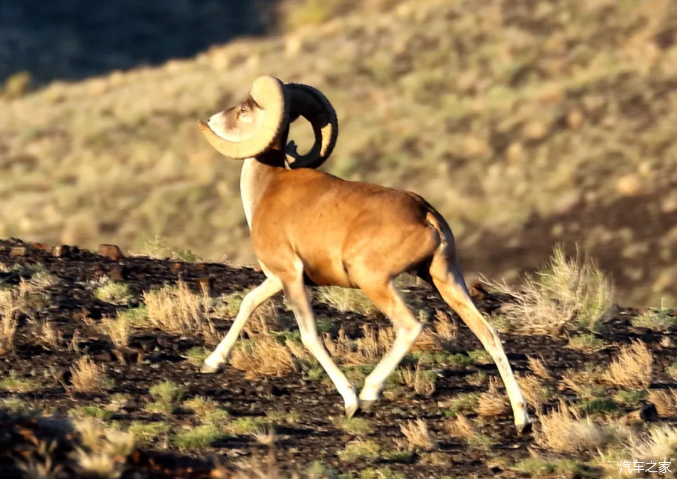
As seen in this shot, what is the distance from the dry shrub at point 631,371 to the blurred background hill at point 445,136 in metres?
9.88

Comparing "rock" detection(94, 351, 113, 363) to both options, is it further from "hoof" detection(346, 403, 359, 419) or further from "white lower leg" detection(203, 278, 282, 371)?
"hoof" detection(346, 403, 359, 419)

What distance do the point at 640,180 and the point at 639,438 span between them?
19.5m

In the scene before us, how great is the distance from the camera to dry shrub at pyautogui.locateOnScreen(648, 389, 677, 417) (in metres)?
10.1

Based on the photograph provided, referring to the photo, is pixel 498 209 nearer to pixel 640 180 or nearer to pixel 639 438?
pixel 640 180

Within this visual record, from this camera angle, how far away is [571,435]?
910 cm

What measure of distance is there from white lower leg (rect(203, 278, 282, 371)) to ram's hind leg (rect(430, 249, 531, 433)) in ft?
4.51

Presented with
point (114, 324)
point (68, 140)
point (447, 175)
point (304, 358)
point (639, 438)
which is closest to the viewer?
point (639, 438)

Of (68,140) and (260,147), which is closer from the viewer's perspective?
(260,147)

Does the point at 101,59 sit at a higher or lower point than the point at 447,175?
higher

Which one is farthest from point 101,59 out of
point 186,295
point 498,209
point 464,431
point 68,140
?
point 464,431

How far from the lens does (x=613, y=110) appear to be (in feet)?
111

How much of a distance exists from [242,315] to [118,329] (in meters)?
1.96

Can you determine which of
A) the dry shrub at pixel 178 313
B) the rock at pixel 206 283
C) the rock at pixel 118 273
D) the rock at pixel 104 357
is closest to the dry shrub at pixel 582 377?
the dry shrub at pixel 178 313

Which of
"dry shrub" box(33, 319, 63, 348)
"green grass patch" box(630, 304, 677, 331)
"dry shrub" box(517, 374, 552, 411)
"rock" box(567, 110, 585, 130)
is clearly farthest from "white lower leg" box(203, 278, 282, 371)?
"rock" box(567, 110, 585, 130)
